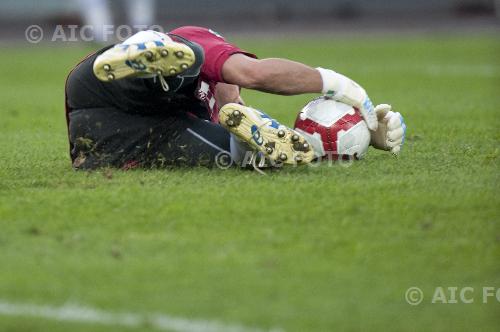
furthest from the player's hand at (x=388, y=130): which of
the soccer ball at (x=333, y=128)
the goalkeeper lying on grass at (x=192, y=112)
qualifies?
the soccer ball at (x=333, y=128)

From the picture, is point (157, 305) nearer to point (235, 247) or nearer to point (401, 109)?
point (235, 247)

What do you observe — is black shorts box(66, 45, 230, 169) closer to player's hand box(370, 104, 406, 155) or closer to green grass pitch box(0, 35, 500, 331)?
green grass pitch box(0, 35, 500, 331)

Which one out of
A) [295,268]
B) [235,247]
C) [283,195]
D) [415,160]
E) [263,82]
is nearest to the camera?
[295,268]

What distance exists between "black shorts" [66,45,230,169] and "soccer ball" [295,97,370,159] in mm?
519

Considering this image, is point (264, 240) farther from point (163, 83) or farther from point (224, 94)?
point (224, 94)

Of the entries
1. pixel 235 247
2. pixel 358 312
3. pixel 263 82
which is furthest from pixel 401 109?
pixel 358 312

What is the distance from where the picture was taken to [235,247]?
4.62m

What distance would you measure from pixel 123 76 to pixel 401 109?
5.46m

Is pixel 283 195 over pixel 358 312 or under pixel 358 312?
under

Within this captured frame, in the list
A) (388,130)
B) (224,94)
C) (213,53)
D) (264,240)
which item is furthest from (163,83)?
(264,240)

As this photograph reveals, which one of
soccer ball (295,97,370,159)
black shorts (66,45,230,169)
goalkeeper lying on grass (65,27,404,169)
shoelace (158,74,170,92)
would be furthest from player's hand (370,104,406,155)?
shoelace (158,74,170,92)

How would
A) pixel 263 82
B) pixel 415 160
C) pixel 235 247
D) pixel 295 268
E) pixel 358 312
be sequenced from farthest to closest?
pixel 415 160 → pixel 263 82 → pixel 235 247 → pixel 295 268 → pixel 358 312

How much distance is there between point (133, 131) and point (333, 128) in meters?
1.23

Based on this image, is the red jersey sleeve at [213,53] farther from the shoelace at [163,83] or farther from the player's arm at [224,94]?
the player's arm at [224,94]
